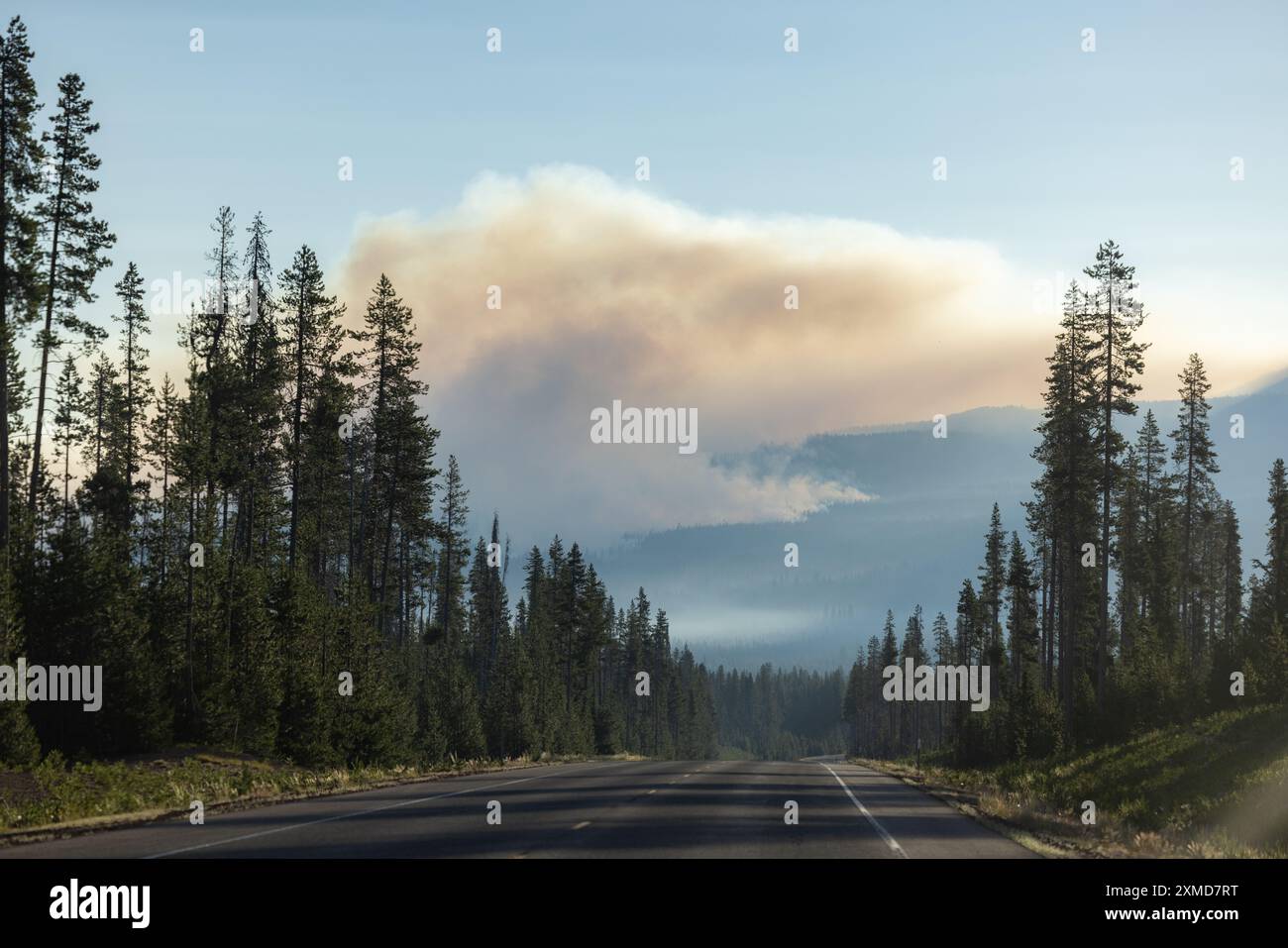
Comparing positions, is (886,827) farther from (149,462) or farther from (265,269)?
(149,462)

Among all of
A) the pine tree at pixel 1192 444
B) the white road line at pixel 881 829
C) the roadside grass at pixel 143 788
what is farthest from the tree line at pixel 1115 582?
the roadside grass at pixel 143 788

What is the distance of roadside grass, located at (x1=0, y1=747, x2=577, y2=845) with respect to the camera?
23828 millimetres

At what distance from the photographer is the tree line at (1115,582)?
57938 mm

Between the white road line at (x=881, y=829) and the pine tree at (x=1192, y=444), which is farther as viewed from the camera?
the pine tree at (x=1192, y=444)

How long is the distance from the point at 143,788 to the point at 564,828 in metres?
14.9

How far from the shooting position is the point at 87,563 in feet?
126

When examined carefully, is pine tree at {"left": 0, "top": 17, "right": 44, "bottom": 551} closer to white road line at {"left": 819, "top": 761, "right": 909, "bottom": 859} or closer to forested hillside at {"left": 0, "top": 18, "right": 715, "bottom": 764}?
forested hillside at {"left": 0, "top": 18, "right": 715, "bottom": 764}

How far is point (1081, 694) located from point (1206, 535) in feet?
189

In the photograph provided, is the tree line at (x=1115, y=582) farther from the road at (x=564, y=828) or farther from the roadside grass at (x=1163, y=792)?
the road at (x=564, y=828)

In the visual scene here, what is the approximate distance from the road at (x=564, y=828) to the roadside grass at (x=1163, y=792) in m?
1.86

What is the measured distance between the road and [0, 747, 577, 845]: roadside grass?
5.38 feet

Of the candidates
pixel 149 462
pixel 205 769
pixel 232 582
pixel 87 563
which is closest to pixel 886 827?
pixel 205 769

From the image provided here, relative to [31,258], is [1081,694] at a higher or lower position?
lower
